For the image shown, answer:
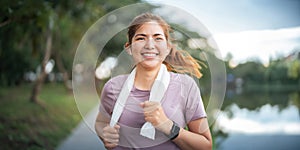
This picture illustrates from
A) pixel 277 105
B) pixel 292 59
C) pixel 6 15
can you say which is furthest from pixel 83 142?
pixel 277 105

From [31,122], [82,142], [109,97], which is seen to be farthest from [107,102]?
[31,122]

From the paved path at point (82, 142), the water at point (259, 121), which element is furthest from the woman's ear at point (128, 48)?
the water at point (259, 121)

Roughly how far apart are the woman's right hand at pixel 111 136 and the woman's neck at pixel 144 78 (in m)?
0.17

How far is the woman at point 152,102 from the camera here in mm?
1302

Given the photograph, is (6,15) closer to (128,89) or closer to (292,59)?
(128,89)

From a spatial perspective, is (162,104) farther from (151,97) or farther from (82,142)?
(82,142)

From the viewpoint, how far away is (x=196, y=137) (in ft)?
4.30

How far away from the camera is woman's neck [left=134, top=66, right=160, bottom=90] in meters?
1.36

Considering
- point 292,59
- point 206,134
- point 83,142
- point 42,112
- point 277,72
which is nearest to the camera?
point 206,134

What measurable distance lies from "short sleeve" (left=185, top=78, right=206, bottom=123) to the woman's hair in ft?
0.32

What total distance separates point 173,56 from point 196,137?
1.00 ft

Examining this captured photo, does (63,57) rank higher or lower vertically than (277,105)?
higher

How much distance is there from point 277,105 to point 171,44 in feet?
27.1

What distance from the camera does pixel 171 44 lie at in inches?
55.2
